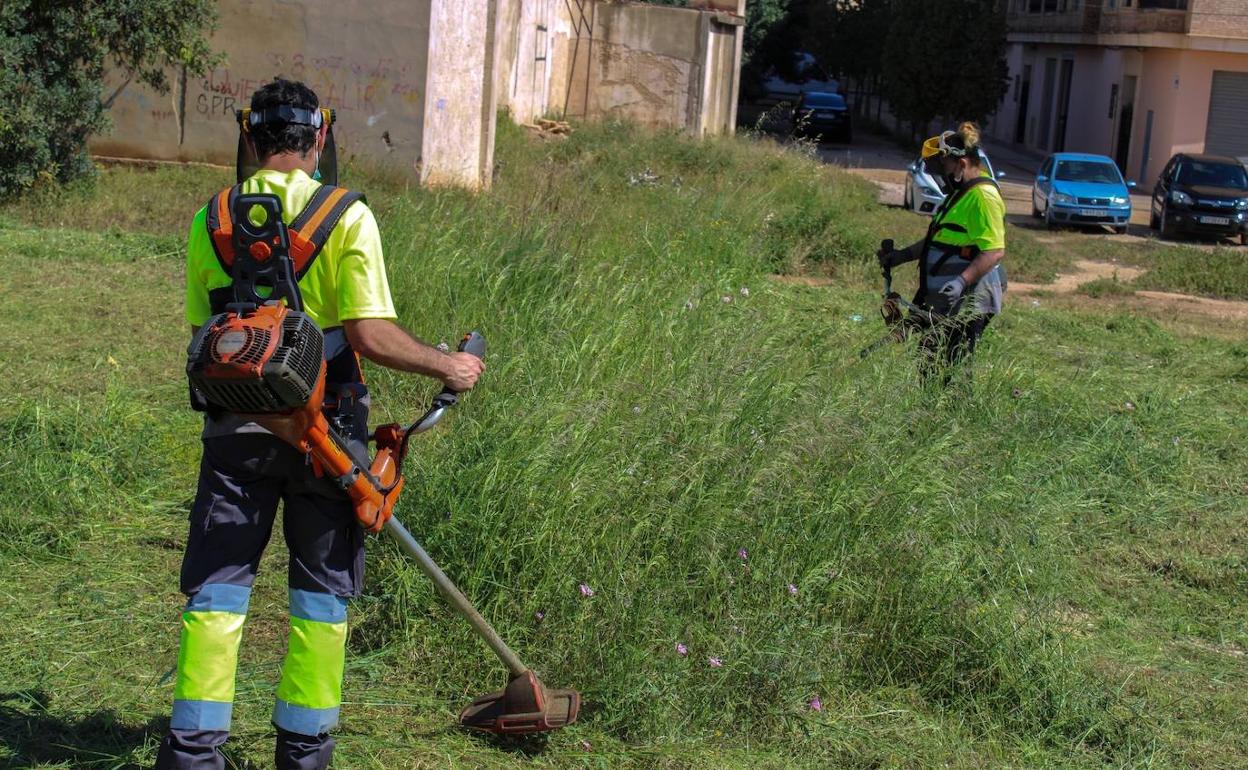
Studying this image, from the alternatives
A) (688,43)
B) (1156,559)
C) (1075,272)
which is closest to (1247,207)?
(1075,272)

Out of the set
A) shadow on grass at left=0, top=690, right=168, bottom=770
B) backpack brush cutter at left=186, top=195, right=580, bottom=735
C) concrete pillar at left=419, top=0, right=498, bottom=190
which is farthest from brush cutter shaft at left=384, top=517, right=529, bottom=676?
concrete pillar at left=419, top=0, right=498, bottom=190

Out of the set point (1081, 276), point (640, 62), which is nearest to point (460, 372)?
point (1081, 276)

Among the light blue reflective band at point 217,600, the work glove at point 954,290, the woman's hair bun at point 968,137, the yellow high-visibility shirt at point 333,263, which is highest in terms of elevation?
the woman's hair bun at point 968,137

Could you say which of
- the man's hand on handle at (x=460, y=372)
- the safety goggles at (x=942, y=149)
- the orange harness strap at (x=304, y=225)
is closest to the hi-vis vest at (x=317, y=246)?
the orange harness strap at (x=304, y=225)

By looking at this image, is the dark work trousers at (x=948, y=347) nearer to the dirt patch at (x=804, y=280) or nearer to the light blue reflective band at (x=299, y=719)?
the light blue reflective band at (x=299, y=719)

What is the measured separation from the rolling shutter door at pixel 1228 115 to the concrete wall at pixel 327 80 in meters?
23.7

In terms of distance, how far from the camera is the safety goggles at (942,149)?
714 centimetres

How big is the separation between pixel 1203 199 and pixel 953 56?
14066 millimetres

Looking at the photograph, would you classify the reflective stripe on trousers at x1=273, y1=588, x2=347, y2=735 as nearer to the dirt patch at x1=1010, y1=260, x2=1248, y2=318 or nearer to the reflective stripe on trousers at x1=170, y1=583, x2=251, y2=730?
the reflective stripe on trousers at x1=170, y1=583, x2=251, y2=730

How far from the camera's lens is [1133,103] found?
35.0 m

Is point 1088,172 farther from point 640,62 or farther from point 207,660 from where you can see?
point 207,660

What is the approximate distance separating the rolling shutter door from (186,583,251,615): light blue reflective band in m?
33.1

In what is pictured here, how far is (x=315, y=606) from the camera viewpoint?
3330 millimetres

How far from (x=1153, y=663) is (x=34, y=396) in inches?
199
